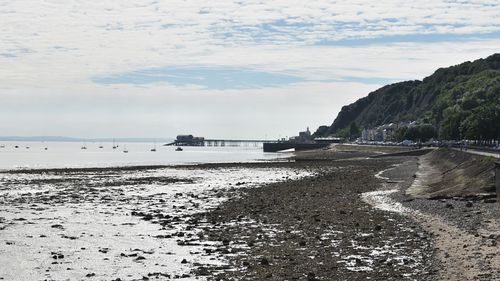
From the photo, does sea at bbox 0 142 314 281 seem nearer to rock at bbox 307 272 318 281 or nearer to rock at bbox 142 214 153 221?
rock at bbox 142 214 153 221

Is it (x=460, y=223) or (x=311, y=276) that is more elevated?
(x=460, y=223)

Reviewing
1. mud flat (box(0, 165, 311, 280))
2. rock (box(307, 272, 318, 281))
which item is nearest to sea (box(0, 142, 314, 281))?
mud flat (box(0, 165, 311, 280))

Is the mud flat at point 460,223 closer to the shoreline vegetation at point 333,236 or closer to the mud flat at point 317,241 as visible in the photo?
the shoreline vegetation at point 333,236

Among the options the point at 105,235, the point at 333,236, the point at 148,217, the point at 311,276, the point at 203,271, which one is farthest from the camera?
the point at 148,217

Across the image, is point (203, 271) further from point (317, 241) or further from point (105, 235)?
point (105, 235)

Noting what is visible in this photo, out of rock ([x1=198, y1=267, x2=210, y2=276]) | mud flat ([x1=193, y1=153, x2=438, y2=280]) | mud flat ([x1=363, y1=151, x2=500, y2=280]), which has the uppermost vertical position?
mud flat ([x1=363, y1=151, x2=500, y2=280])

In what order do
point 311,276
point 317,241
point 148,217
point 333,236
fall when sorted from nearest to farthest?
point 311,276, point 317,241, point 333,236, point 148,217

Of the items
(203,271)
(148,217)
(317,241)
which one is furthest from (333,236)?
(148,217)

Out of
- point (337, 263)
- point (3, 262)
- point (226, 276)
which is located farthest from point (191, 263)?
point (3, 262)

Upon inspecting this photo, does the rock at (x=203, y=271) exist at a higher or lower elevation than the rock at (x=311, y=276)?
lower

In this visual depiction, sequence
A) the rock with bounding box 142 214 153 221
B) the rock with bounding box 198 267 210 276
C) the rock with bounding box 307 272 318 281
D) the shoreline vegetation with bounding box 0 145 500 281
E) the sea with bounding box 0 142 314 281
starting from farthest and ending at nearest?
the rock with bounding box 142 214 153 221
the sea with bounding box 0 142 314 281
the rock with bounding box 198 267 210 276
the shoreline vegetation with bounding box 0 145 500 281
the rock with bounding box 307 272 318 281

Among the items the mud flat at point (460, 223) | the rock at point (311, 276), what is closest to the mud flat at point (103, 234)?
the rock at point (311, 276)

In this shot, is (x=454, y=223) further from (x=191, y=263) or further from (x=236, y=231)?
(x=191, y=263)

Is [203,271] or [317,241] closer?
[203,271]
